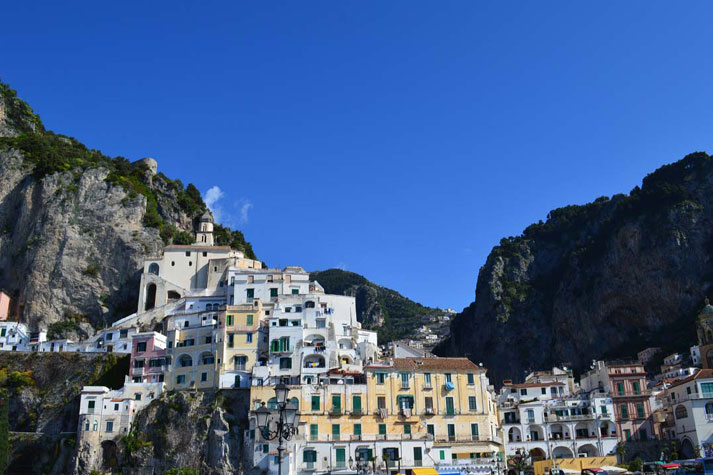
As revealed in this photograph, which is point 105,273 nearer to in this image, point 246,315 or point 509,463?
point 246,315

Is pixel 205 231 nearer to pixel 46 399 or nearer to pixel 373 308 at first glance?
pixel 46 399

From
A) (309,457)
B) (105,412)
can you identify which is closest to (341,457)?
(309,457)

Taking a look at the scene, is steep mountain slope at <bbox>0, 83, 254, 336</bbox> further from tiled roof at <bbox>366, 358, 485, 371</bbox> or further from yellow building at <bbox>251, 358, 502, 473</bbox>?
tiled roof at <bbox>366, 358, 485, 371</bbox>

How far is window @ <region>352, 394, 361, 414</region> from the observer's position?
59.5 metres

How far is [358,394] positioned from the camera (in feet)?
198

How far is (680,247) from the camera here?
10262 centimetres

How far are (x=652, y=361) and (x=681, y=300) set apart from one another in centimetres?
1215

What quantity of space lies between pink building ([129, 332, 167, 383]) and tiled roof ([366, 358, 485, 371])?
63.9ft

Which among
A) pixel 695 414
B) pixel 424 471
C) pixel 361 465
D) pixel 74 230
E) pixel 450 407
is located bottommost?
pixel 424 471

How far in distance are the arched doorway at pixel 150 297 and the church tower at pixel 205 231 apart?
8.57m

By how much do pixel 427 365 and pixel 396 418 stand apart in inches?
225

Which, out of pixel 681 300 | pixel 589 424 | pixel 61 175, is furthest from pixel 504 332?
pixel 61 175

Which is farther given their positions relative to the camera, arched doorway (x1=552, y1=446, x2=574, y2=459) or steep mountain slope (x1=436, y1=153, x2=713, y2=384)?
steep mountain slope (x1=436, y1=153, x2=713, y2=384)

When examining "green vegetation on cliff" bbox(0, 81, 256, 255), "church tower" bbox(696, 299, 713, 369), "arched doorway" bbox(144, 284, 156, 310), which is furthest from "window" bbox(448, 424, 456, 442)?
"green vegetation on cliff" bbox(0, 81, 256, 255)
